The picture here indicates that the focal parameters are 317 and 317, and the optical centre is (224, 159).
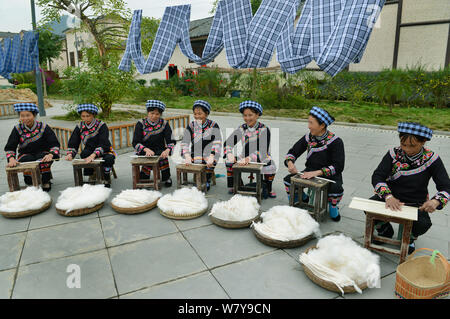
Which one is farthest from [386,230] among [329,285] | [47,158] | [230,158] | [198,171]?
[47,158]

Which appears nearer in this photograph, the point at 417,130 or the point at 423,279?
the point at 423,279

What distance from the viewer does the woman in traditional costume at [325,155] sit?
3.77 meters

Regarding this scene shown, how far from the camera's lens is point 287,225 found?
11.0 ft

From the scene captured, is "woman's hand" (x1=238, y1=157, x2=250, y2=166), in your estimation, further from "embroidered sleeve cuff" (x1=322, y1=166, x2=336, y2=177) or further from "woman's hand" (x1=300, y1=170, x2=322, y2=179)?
"embroidered sleeve cuff" (x1=322, y1=166, x2=336, y2=177)

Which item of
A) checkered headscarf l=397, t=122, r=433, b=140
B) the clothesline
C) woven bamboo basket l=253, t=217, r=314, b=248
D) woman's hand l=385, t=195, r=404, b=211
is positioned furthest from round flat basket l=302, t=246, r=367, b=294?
the clothesline

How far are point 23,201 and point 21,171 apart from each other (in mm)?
680

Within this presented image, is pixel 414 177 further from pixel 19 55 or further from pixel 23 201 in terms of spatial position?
pixel 19 55

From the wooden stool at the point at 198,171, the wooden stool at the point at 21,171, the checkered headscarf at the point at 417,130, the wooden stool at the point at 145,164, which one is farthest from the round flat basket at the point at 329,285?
the wooden stool at the point at 21,171

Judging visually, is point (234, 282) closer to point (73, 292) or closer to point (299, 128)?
point (73, 292)

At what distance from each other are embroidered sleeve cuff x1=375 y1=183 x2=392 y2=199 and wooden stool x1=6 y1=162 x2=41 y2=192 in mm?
4384

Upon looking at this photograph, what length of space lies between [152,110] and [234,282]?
3.23 m

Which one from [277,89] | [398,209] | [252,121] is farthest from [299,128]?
[398,209]

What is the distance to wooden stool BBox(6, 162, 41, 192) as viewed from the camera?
4.44 meters
